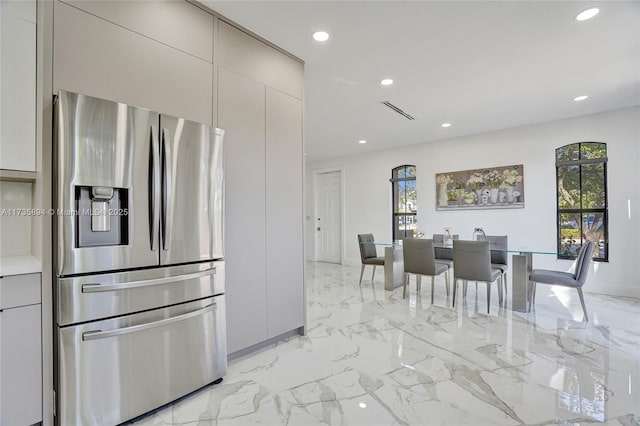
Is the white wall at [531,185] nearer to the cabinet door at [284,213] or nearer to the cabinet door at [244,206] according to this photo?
the cabinet door at [284,213]

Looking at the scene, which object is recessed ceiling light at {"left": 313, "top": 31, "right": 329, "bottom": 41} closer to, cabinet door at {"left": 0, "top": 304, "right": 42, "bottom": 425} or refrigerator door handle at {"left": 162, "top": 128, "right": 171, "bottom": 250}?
refrigerator door handle at {"left": 162, "top": 128, "right": 171, "bottom": 250}

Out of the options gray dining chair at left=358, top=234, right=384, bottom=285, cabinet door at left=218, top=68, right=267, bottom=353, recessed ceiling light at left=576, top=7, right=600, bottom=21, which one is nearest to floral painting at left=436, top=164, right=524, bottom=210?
gray dining chair at left=358, top=234, right=384, bottom=285

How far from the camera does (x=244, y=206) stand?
7.98 feet

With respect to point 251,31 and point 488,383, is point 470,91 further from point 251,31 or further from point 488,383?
point 488,383

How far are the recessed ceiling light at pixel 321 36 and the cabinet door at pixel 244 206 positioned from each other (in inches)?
24.4

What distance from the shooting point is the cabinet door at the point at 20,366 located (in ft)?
4.52

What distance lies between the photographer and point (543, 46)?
2.69 meters

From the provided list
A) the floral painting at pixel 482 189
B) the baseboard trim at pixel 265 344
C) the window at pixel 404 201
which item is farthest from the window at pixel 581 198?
the baseboard trim at pixel 265 344

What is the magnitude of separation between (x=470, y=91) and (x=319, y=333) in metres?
3.27

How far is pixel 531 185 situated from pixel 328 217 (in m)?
4.32

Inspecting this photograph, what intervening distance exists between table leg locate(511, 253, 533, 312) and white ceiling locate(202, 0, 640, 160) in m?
2.07

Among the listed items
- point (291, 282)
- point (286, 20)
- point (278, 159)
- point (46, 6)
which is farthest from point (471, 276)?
point (46, 6)

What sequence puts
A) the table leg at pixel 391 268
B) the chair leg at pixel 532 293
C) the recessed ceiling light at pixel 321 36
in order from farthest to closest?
the table leg at pixel 391 268
the chair leg at pixel 532 293
the recessed ceiling light at pixel 321 36

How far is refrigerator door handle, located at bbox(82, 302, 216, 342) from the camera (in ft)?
5.03
